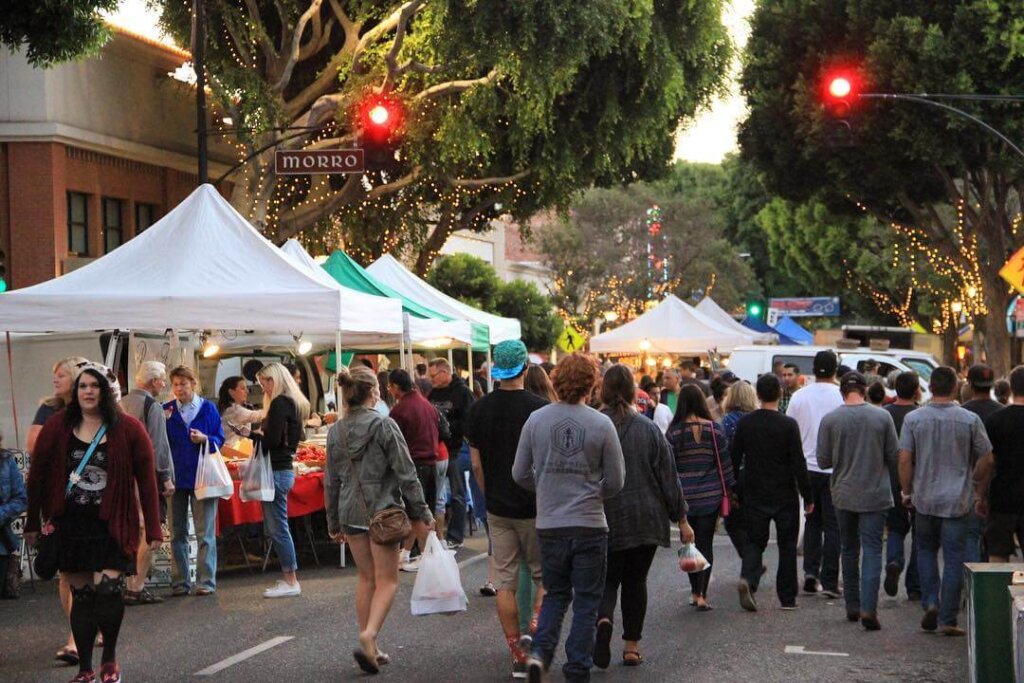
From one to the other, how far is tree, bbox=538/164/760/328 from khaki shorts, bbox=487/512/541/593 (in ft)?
162

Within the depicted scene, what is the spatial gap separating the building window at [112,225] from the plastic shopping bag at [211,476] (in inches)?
704

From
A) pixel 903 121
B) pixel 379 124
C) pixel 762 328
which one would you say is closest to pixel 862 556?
pixel 379 124

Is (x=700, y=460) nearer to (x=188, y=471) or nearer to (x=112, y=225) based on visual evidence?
(x=188, y=471)

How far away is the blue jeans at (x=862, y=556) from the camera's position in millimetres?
10914

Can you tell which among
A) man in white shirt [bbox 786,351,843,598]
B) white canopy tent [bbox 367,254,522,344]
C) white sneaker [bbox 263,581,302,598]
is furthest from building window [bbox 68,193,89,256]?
man in white shirt [bbox 786,351,843,598]

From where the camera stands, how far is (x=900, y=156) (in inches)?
1321

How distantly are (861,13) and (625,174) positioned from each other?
7640 mm

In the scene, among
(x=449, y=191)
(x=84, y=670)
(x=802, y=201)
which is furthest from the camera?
(x=802, y=201)

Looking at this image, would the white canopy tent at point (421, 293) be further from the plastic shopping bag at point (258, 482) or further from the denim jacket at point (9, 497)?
the denim jacket at point (9, 497)

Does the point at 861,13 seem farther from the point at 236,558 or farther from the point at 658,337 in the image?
the point at 236,558

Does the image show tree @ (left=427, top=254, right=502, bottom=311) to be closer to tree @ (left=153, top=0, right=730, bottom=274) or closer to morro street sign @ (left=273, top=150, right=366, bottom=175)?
tree @ (left=153, top=0, right=730, bottom=274)

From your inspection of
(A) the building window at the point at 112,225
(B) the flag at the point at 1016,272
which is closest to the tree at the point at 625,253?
(A) the building window at the point at 112,225

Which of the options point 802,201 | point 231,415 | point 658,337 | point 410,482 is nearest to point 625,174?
point 802,201

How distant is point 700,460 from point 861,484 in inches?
47.8
